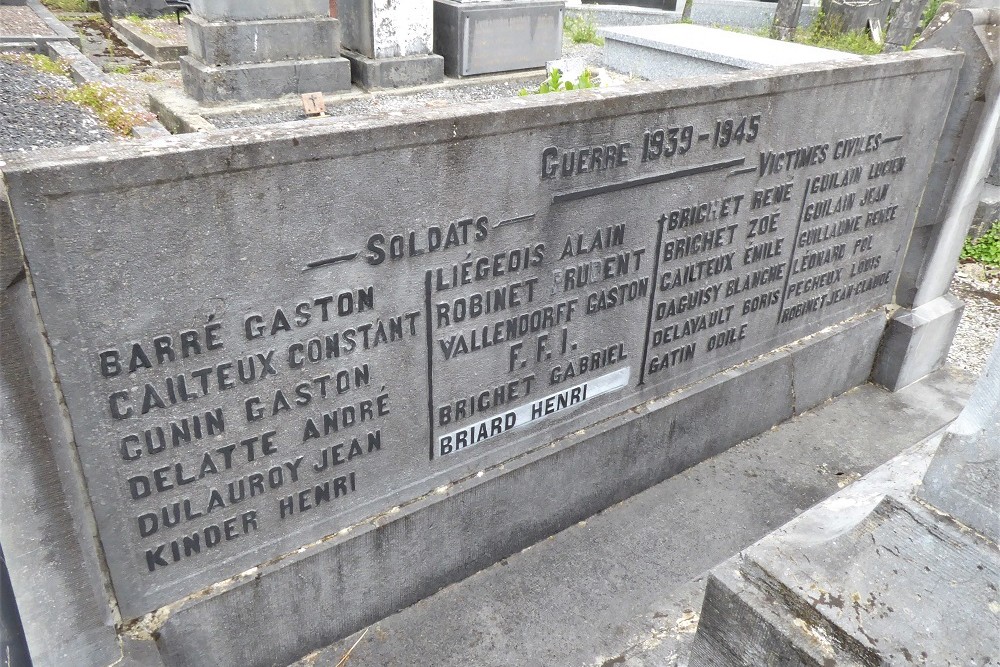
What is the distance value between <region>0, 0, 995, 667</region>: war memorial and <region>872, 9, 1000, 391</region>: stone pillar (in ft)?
0.33

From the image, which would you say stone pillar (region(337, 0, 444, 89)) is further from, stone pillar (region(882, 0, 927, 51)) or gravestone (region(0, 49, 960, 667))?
stone pillar (region(882, 0, 927, 51))

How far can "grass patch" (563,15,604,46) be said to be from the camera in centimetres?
1180

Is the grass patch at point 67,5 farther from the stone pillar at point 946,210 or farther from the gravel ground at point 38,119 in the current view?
→ the stone pillar at point 946,210

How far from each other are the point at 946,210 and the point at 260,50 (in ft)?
20.6

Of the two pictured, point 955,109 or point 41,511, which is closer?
point 41,511

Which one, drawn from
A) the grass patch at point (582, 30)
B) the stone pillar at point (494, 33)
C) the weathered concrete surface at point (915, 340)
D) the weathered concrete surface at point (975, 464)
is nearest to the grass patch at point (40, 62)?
the stone pillar at point (494, 33)

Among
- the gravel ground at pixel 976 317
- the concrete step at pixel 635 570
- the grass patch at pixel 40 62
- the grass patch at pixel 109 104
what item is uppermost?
the grass patch at pixel 40 62

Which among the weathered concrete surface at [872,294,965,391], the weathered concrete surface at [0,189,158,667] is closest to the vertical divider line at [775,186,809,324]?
the weathered concrete surface at [872,294,965,391]

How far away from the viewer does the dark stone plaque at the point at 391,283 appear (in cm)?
191

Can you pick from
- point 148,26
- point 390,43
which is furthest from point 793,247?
point 148,26

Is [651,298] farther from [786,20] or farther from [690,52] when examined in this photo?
[786,20]

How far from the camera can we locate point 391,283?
237 centimetres

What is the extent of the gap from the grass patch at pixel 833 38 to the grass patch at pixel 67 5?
41.0ft

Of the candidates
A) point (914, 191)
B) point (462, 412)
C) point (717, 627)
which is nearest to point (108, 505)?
point (462, 412)
